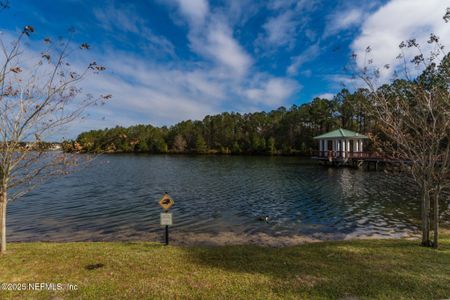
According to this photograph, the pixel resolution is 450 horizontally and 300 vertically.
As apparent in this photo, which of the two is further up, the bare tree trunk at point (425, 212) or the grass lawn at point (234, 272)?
the bare tree trunk at point (425, 212)

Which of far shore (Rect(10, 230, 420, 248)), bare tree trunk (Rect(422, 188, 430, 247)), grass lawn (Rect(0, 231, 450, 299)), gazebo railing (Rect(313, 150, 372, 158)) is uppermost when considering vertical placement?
gazebo railing (Rect(313, 150, 372, 158))

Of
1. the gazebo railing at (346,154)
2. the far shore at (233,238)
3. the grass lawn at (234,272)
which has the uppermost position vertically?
the gazebo railing at (346,154)

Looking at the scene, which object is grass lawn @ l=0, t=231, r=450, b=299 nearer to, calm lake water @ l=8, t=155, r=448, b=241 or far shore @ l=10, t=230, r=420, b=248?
far shore @ l=10, t=230, r=420, b=248

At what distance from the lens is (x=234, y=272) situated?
17.6ft

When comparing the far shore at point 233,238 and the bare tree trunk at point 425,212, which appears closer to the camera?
the bare tree trunk at point 425,212

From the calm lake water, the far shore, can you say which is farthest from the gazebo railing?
the far shore

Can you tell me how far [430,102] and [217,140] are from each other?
270ft

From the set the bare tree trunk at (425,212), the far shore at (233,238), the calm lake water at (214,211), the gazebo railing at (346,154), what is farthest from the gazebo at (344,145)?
the bare tree trunk at (425,212)

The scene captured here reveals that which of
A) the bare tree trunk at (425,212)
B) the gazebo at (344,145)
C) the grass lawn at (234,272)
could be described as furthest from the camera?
the gazebo at (344,145)

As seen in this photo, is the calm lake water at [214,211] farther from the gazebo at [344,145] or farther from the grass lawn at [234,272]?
the gazebo at [344,145]

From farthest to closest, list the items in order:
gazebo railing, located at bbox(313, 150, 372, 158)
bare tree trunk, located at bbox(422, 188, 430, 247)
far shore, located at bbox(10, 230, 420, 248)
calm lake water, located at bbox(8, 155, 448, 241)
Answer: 1. gazebo railing, located at bbox(313, 150, 372, 158)
2. calm lake water, located at bbox(8, 155, 448, 241)
3. far shore, located at bbox(10, 230, 420, 248)
4. bare tree trunk, located at bbox(422, 188, 430, 247)

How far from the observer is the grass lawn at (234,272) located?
4445 mm

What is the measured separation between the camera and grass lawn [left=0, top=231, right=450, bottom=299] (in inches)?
175

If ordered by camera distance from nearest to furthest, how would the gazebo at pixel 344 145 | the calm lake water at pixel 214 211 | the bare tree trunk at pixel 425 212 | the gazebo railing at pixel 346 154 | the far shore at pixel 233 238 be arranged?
the bare tree trunk at pixel 425 212, the far shore at pixel 233 238, the calm lake water at pixel 214 211, the gazebo railing at pixel 346 154, the gazebo at pixel 344 145
